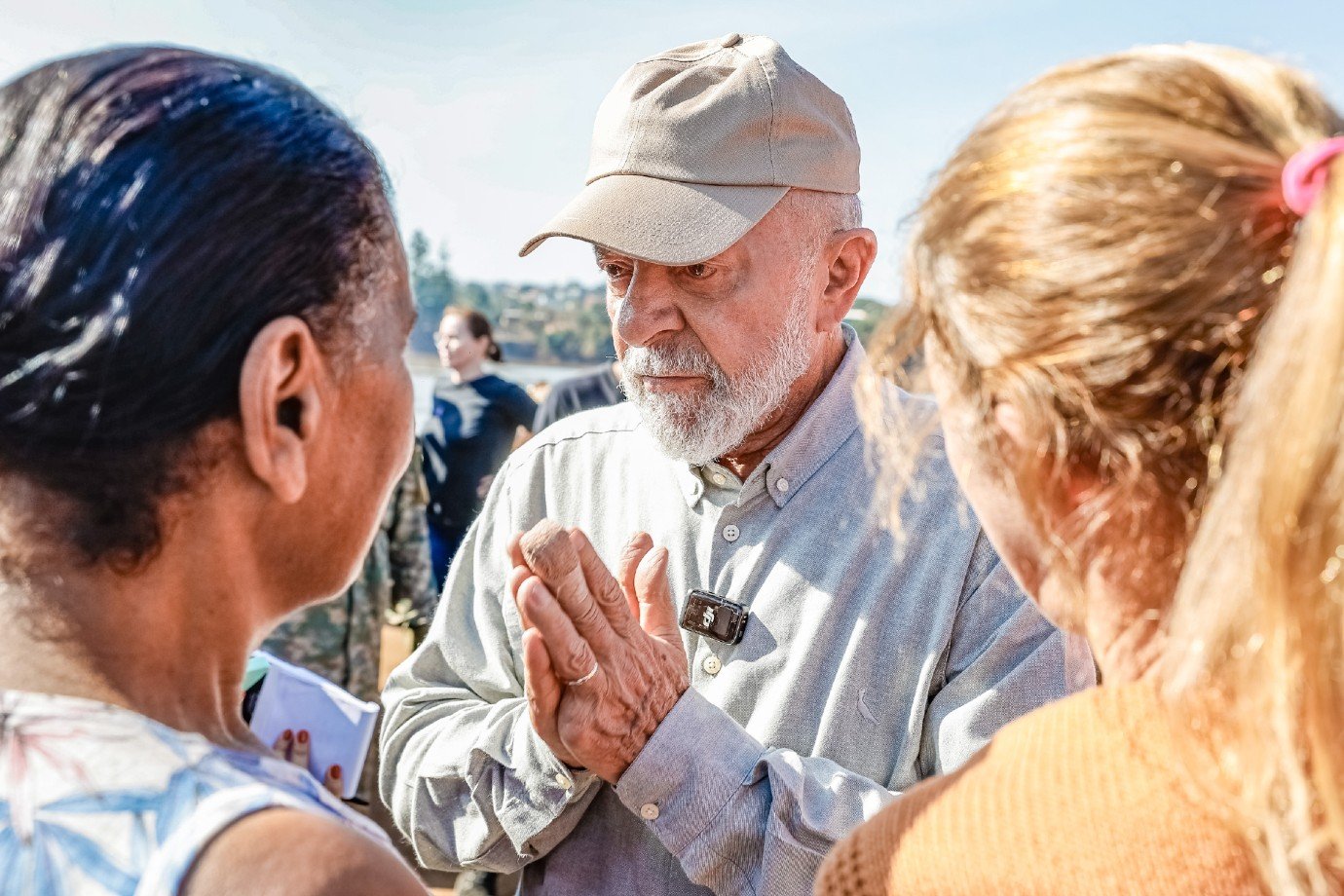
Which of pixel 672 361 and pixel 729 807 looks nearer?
pixel 729 807

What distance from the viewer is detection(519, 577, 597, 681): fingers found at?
1.68 metres

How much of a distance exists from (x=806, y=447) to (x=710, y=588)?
1.06 ft

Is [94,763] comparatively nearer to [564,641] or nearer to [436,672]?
[564,641]

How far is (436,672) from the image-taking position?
224 centimetres

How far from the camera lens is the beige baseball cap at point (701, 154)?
2141mm

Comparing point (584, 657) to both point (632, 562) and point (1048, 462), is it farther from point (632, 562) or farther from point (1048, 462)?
point (1048, 462)

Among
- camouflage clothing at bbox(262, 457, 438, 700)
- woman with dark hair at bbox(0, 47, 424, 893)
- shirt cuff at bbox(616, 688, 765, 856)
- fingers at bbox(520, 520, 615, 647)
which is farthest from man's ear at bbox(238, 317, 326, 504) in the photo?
camouflage clothing at bbox(262, 457, 438, 700)

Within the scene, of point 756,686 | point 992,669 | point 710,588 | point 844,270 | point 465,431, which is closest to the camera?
point 992,669

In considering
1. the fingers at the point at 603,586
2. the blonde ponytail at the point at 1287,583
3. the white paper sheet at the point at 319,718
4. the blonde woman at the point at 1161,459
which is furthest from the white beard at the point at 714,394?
the blonde ponytail at the point at 1287,583

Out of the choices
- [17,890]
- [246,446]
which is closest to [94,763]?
[17,890]

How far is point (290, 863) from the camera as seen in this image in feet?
2.51

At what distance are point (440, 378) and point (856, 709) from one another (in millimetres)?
6025

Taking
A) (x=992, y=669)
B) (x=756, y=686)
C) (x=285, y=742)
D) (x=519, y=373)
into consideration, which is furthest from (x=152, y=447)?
(x=519, y=373)

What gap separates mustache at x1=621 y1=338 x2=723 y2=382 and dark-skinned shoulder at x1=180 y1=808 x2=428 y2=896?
4.89ft
